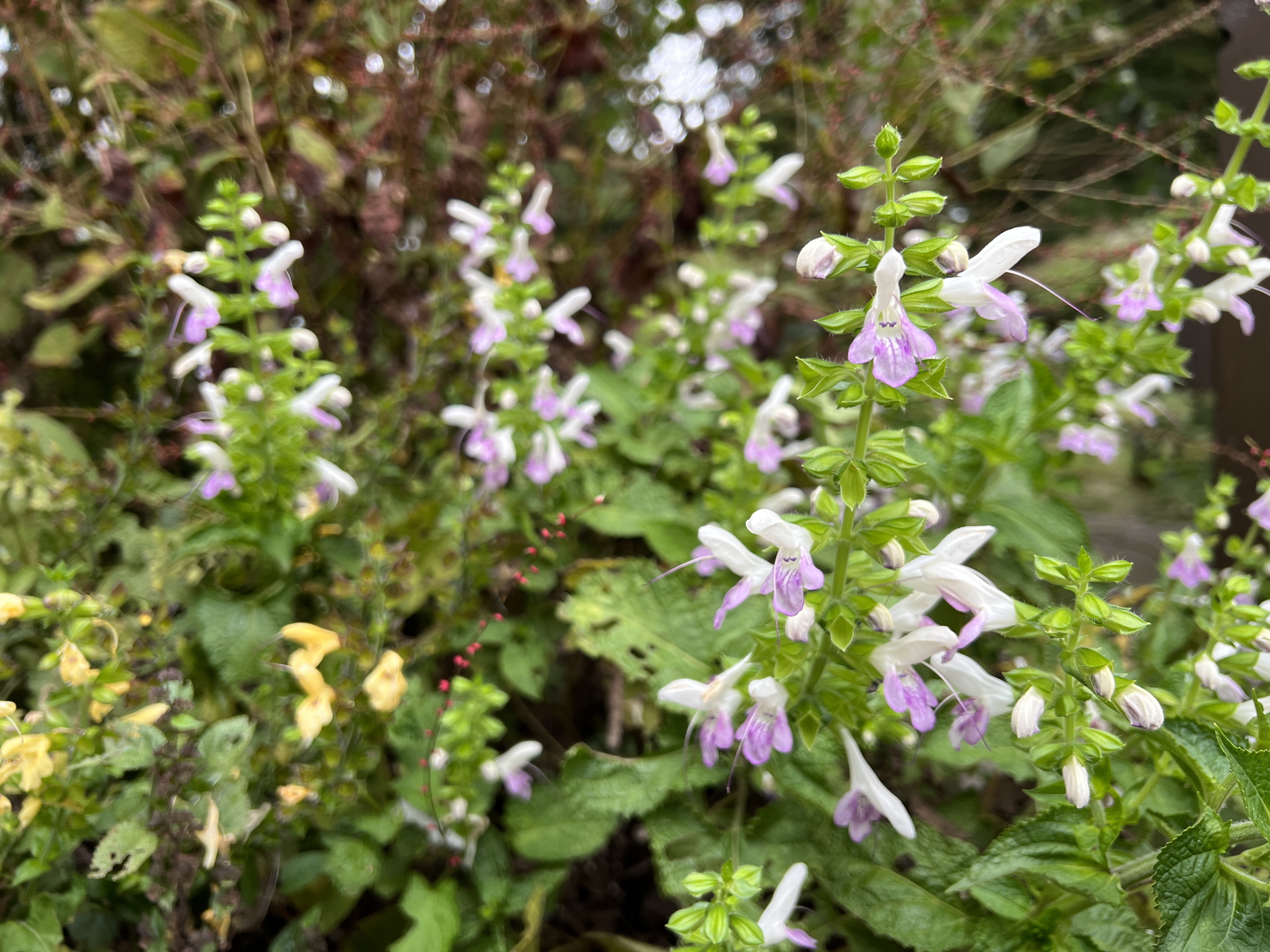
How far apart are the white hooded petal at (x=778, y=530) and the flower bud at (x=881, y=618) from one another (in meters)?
0.09

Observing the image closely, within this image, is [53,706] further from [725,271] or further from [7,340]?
[7,340]

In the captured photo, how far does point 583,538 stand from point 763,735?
693 mm

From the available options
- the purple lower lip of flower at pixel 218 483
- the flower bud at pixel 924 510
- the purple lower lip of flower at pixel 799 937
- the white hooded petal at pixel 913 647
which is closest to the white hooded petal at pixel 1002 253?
the flower bud at pixel 924 510

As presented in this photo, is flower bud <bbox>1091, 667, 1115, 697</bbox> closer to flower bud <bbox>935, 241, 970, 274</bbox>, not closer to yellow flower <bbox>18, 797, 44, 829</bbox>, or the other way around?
flower bud <bbox>935, 241, 970, 274</bbox>

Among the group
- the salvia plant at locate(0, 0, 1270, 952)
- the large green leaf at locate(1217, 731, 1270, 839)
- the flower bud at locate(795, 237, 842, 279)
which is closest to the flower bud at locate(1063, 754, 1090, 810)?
the salvia plant at locate(0, 0, 1270, 952)

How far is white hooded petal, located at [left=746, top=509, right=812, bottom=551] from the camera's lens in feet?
2.28

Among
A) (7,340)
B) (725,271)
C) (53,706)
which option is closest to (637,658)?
(53,706)

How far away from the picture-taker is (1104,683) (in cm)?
62

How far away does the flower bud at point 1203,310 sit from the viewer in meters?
0.99

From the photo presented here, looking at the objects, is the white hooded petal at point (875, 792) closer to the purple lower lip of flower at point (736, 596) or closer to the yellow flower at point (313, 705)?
the purple lower lip of flower at point (736, 596)

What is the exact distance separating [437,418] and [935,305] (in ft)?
3.49

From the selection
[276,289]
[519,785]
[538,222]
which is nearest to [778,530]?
[519,785]

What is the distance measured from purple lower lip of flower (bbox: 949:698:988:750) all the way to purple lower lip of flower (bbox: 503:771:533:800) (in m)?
0.57

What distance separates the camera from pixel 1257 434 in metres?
1.36
